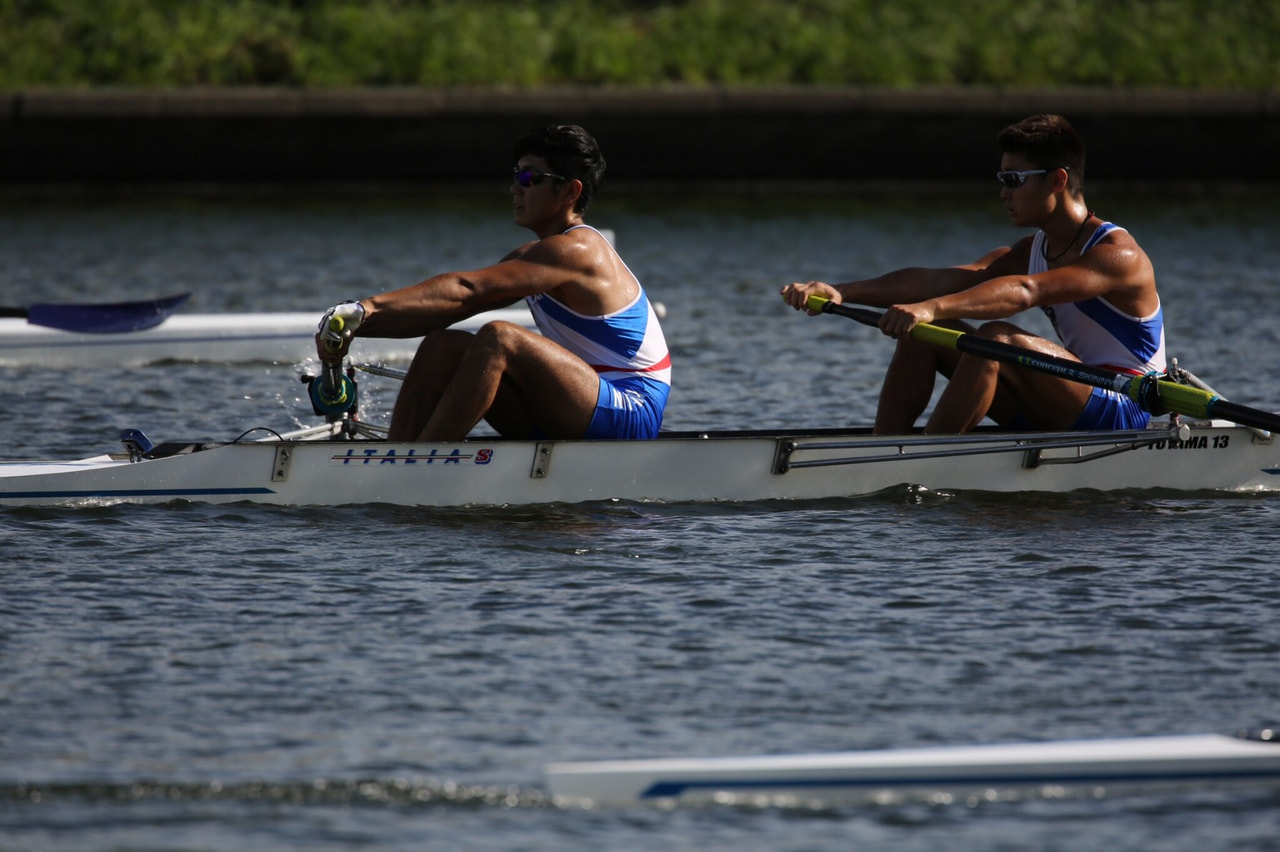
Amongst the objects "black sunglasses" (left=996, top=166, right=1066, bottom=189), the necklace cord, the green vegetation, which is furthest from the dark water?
the green vegetation

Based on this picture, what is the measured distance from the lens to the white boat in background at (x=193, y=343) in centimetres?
1183

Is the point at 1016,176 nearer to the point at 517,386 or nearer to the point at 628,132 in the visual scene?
the point at 517,386

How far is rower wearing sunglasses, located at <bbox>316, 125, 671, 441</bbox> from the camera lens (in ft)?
23.5

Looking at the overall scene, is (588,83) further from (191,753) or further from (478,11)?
(191,753)

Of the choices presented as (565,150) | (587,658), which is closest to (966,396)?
(565,150)

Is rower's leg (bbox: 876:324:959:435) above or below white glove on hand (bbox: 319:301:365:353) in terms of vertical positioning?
above

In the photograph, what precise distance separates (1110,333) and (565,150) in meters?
2.36

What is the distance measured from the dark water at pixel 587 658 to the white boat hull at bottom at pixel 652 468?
0.09m

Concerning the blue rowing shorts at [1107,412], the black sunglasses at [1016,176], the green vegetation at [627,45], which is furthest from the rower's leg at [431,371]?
the green vegetation at [627,45]

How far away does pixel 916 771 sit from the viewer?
183 inches

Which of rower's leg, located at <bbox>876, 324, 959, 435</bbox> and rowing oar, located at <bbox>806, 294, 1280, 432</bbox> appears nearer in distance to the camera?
rowing oar, located at <bbox>806, 294, 1280, 432</bbox>

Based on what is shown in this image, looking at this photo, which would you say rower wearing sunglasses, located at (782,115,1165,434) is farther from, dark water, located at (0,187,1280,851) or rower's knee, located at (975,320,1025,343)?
dark water, located at (0,187,1280,851)

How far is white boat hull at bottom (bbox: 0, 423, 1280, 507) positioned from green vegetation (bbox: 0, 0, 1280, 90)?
17.0 meters

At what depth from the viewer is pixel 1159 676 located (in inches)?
222
